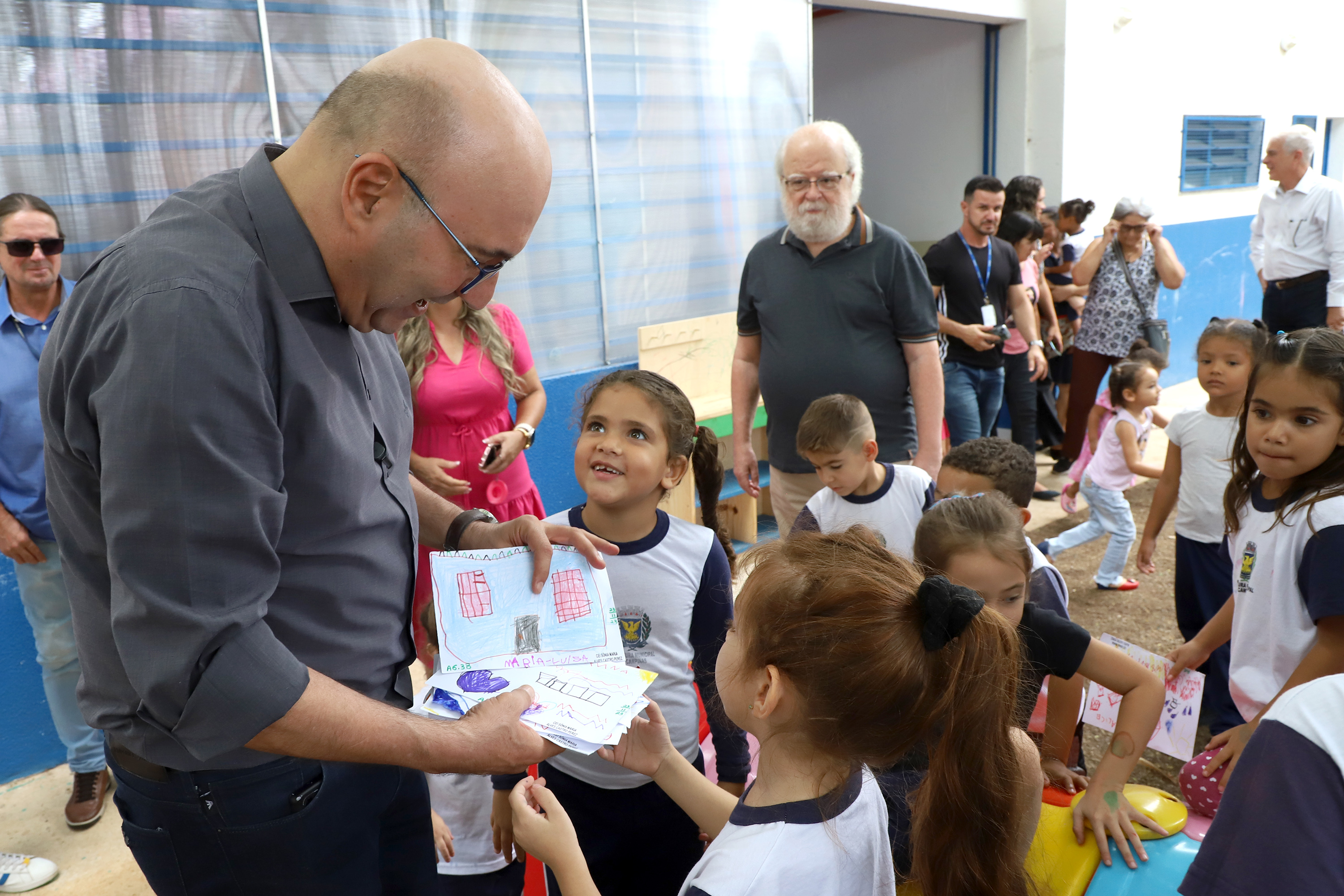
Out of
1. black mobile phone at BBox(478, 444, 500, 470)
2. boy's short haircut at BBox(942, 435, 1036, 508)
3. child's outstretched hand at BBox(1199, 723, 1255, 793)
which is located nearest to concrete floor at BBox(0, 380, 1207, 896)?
black mobile phone at BBox(478, 444, 500, 470)

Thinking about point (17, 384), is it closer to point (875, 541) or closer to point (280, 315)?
point (280, 315)

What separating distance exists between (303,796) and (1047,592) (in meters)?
1.79

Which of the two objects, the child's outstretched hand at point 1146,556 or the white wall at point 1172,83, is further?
the white wall at point 1172,83

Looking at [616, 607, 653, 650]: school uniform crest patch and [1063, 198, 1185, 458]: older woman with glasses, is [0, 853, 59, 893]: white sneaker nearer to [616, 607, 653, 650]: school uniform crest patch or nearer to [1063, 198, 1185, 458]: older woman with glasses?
[616, 607, 653, 650]: school uniform crest patch

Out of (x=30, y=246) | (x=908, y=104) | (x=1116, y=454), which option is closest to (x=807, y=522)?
(x=1116, y=454)

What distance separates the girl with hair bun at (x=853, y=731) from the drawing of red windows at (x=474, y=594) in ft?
1.00

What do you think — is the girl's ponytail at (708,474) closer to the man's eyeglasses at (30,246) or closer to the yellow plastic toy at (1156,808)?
the yellow plastic toy at (1156,808)

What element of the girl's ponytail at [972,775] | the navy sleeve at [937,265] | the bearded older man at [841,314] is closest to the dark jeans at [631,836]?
the girl's ponytail at [972,775]

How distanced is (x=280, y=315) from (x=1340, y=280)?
6965mm

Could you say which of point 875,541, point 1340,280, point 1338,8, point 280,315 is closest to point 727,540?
point 875,541

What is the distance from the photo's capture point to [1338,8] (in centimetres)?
1027

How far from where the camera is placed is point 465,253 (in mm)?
1247

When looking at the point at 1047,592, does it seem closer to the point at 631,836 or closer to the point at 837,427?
the point at 837,427

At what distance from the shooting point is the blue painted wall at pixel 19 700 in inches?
125
